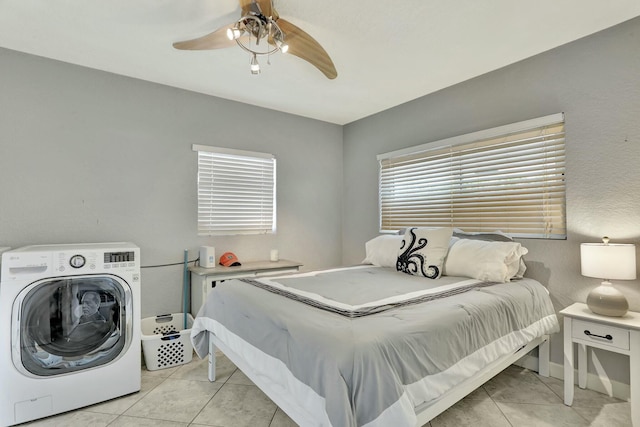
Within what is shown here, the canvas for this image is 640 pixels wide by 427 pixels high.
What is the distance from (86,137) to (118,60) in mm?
702

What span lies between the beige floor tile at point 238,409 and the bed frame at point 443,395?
0.26m

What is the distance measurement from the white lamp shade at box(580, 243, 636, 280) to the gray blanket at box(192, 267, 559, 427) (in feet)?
1.36

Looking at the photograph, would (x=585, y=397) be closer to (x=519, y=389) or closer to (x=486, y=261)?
(x=519, y=389)

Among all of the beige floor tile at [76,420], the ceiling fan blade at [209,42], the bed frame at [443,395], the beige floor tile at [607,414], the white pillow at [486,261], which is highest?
the ceiling fan blade at [209,42]

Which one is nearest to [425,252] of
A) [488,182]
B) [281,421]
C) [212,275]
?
[488,182]

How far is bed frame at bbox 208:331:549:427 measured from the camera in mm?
1447

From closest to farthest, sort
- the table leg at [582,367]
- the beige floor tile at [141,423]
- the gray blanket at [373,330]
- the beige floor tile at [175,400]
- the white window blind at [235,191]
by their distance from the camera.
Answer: the gray blanket at [373,330] → the beige floor tile at [141,423] → the beige floor tile at [175,400] → the table leg at [582,367] → the white window blind at [235,191]

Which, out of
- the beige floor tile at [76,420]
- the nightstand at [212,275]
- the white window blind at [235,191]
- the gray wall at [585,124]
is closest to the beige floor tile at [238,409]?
the beige floor tile at [76,420]

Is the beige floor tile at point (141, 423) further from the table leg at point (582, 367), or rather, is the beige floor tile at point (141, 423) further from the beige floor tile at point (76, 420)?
the table leg at point (582, 367)

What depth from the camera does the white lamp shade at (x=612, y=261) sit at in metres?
1.91

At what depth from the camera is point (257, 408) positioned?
2.03 meters

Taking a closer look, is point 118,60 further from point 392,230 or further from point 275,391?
point 392,230

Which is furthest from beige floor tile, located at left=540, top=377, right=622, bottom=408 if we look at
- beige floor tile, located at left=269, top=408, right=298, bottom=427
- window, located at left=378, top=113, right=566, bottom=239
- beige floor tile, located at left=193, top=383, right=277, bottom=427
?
beige floor tile, located at left=193, top=383, right=277, bottom=427

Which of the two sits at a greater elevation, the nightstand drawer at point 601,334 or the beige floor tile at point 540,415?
the nightstand drawer at point 601,334
